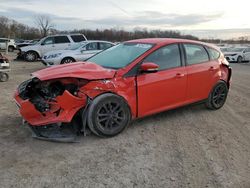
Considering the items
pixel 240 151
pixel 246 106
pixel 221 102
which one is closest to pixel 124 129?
pixel 240 151

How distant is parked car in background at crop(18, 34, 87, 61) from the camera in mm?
21281

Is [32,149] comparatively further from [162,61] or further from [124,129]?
[162,61]

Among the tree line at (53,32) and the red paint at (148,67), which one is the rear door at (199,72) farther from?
the tree line at (53,32)

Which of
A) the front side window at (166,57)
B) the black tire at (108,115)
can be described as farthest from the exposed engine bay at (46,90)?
the front side window at (166,57)

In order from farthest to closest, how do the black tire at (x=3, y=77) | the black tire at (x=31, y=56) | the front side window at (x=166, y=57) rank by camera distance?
1. the black tire at (x=31, y=56)
2. the black tire at (x=3, y=77)
3. the front side window at (x=166, y=57)

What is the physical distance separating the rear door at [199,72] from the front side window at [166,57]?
254mm

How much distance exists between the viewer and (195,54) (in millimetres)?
6637

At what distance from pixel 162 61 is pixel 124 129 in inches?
58.4

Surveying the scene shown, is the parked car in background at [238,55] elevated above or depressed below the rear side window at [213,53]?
below

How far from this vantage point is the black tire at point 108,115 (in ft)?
16.6

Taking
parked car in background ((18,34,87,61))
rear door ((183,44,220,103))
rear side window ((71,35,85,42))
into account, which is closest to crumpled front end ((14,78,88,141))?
rear door ((183,44,220,103))

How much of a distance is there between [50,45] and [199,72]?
16847mm

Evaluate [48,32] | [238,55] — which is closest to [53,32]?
[48,32]

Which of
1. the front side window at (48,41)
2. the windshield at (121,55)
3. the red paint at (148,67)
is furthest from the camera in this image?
the front side window at (48,41)
